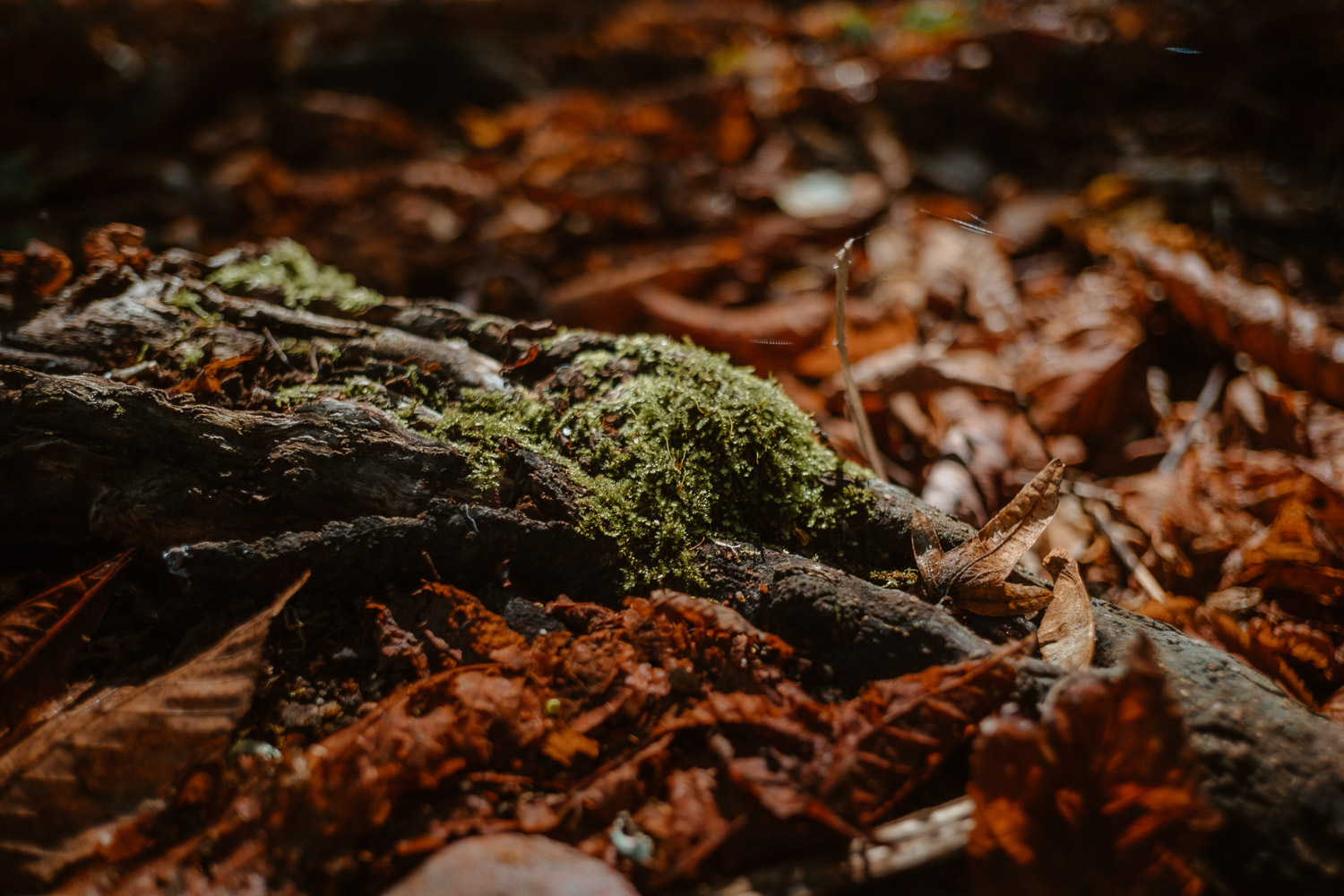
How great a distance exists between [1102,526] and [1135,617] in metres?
0.78

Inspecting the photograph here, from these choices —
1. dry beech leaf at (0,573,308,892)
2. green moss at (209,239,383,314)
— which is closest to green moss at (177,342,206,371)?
green moss at (209,239,383,314)

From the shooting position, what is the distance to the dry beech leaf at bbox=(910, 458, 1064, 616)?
1.61 metres

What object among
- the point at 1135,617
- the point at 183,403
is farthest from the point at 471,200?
the point at 1135,617

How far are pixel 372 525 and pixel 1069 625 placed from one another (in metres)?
1.72

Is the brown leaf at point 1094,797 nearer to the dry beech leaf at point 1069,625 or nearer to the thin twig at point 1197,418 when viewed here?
the dry beech leaf at point 1069,625

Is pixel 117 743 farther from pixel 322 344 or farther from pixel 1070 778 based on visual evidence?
pixel 1070 778

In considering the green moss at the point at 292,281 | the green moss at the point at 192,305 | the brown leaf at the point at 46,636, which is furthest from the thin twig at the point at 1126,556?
the green moss at the point at 192,305

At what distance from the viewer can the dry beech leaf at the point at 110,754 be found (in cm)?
123

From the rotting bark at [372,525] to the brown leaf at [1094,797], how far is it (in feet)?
0.61

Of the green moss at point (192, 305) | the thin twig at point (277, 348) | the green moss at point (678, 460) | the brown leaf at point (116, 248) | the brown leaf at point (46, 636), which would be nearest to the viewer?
the brown leaf at point (46, 636)

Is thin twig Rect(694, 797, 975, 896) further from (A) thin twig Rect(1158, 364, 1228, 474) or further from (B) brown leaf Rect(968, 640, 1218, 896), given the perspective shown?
(A) thin twig Rect(1158, 364, 1228, 474)

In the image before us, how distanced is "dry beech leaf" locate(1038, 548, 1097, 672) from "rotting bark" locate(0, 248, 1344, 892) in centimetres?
8

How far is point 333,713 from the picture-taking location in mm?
1495

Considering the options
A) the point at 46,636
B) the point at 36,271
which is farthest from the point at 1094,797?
the point at 36,271
